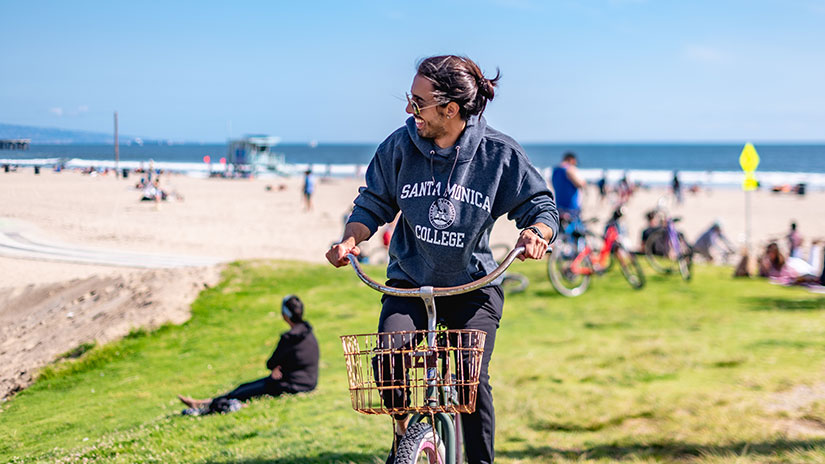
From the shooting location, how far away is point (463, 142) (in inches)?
123

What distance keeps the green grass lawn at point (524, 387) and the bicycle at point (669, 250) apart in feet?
4.75

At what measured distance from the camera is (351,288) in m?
11.5

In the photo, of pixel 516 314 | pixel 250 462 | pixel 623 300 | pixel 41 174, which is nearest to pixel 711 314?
pixel 623 300

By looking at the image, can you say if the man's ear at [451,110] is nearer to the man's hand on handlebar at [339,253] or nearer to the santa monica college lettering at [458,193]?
the santa monica college lettering at [458,193]

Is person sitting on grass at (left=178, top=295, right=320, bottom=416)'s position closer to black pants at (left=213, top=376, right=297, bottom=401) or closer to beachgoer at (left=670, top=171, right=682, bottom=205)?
black pants at (left=213, top=376, right=297, bottom=401)

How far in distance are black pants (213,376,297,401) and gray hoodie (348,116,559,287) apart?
137 inches

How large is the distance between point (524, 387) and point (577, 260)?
526 cm

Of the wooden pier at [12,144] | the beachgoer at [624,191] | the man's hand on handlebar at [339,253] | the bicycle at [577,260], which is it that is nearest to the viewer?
the man's hand on handlebar at [339,253]

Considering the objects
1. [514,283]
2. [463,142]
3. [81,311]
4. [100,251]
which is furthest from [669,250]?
[463,142]

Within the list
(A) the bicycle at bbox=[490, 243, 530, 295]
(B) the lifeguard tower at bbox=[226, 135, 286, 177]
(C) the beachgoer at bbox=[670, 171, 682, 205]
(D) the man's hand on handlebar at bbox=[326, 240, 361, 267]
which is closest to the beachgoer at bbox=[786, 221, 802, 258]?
(A) the bicycle at bbox=[490, 243, 530, 295]

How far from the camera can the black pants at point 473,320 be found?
316 cm

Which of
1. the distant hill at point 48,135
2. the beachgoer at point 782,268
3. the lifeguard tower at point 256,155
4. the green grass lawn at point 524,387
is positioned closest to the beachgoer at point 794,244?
the beachgoer at point 782,268

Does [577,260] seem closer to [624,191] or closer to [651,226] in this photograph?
[651,226]

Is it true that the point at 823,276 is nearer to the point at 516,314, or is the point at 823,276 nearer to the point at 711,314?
the point at 711,314
